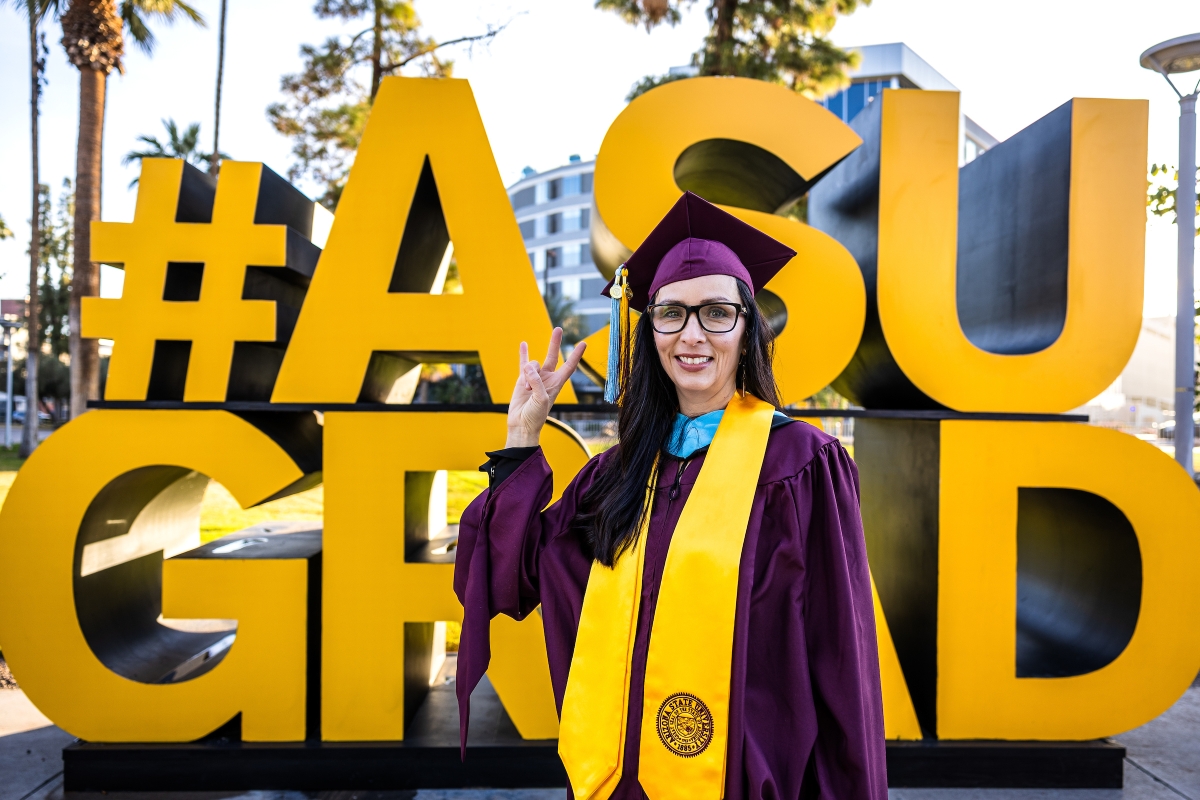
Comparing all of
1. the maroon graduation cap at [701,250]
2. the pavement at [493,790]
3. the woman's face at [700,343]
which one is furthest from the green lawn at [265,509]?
the woman's face at [700,343]

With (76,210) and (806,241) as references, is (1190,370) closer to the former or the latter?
(806,241)

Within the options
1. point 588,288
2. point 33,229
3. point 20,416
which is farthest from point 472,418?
point 20,416

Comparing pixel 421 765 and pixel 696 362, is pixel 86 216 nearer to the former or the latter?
pixel 421 765

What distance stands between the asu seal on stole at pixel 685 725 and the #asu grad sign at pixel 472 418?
6.24 ft

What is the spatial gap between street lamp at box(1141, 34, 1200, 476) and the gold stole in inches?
182

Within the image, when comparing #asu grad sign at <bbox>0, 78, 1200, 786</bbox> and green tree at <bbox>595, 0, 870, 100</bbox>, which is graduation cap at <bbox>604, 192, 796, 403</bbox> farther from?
green tree at <bbox>595, 0, 870, 100</bbox>

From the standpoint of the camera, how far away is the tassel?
6.13 ft

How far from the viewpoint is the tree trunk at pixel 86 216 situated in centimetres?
879

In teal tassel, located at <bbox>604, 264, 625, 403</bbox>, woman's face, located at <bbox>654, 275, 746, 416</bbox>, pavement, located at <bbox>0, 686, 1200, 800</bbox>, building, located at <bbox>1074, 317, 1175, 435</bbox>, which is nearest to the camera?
woman's face, located at <bbox>654, 275, 746, 416</bbox>

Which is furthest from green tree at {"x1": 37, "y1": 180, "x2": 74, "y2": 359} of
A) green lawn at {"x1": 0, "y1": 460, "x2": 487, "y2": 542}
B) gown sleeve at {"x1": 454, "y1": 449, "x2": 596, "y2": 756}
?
gown sleeve at {"x1": 454, "y1": 449, "x2": 596, "y2": 756}

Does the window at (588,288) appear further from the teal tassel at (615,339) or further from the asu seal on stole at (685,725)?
the asu seal on stole at (685,725)

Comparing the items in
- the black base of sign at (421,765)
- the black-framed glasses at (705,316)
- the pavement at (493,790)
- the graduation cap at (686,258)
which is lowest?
the pavement at (493,790)

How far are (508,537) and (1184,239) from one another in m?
5.35

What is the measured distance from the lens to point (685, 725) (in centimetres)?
157
